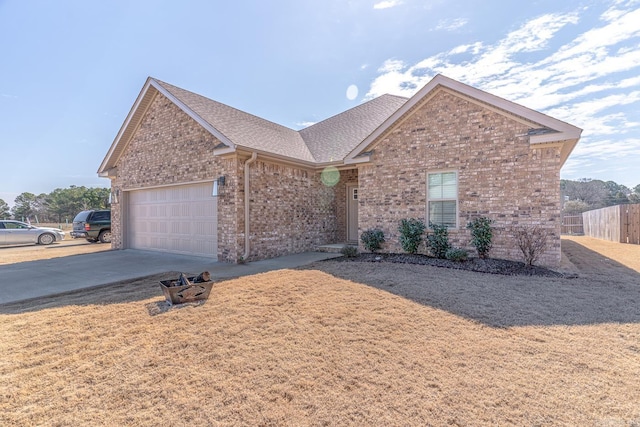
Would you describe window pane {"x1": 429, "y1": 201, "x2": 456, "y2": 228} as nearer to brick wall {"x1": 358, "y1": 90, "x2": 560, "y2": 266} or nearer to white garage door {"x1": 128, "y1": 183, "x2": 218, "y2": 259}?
brick wall {"x1": 358, "y1": 90, "x2": 560, "y2": 266}

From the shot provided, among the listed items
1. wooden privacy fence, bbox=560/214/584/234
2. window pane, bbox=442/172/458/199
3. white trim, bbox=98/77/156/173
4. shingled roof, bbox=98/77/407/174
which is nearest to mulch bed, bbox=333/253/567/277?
window pane, bbox=442/172/458/199

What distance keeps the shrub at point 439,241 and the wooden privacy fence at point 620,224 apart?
41.2 ft

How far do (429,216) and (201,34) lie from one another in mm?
9698

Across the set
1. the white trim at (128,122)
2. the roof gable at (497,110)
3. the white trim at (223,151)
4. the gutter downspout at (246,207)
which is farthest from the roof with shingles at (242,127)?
the roof gable at (497,110)

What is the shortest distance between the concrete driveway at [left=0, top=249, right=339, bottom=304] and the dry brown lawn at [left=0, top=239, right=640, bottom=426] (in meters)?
1.34

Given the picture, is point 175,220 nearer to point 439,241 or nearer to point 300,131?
point 300,131

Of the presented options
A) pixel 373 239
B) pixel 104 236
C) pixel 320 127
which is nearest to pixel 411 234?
pixel 373 239

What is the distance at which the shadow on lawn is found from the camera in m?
4.21

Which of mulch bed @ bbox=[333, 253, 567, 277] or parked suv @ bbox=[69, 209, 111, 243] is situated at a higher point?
parked suv @ bbox=[69, 209, 111, 243]

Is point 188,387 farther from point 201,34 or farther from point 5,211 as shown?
point 5,211

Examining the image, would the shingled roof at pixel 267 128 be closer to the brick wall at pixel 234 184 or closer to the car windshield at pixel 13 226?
the brick wall at pixel 234 184

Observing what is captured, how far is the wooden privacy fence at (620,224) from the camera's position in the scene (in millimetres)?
13906

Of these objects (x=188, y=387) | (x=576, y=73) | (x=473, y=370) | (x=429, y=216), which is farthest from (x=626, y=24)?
→ (x=188, y=387)

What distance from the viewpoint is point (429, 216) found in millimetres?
8766
